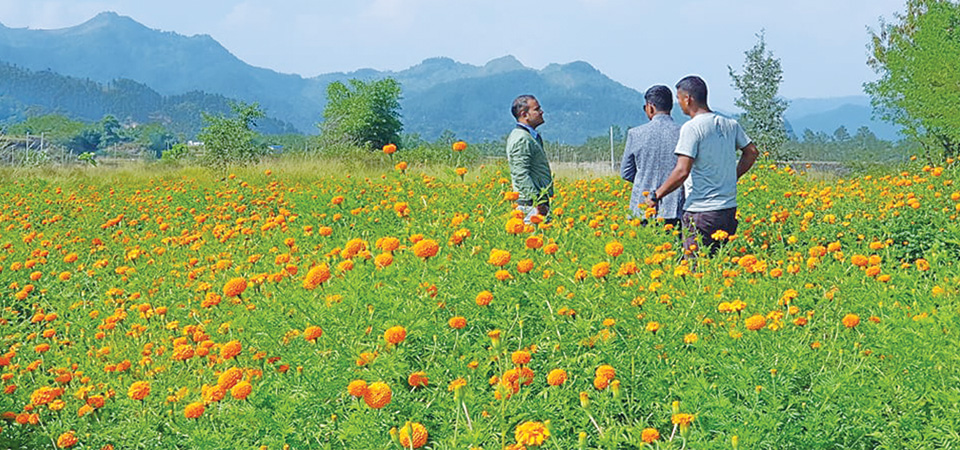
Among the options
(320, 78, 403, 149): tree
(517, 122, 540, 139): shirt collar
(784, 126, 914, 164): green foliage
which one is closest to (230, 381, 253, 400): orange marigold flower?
(517, 122, 540, 139): shirt collar

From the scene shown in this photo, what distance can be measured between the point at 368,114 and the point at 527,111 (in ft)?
124

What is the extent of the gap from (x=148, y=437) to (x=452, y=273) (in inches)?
38.9

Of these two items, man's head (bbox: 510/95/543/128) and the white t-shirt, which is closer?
the white t-shirt

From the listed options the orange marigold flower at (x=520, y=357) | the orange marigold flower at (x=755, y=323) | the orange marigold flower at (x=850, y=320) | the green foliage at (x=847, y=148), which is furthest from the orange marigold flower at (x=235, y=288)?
the green foliage at (x=847, y=148)

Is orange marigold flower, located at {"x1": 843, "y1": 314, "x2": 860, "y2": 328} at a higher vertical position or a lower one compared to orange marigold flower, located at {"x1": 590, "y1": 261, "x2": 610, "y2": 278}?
lower

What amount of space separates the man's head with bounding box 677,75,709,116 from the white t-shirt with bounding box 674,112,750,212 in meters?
0.07

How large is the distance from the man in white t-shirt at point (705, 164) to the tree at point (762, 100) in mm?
24626

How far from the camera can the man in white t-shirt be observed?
13.3ft

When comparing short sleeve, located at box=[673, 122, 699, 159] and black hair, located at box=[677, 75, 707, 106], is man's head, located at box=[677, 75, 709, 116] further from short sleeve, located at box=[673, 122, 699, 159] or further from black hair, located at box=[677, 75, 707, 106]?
short sleeve, located at box=[673, 122, 699, 159]

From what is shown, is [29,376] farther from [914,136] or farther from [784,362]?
[914,136]

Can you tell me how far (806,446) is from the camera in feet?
6.16

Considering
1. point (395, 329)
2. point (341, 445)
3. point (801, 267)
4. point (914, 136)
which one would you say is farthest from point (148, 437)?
point (914, 136)

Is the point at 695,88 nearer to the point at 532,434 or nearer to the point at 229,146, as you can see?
the point at 532,434

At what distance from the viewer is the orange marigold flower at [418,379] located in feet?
6.51
